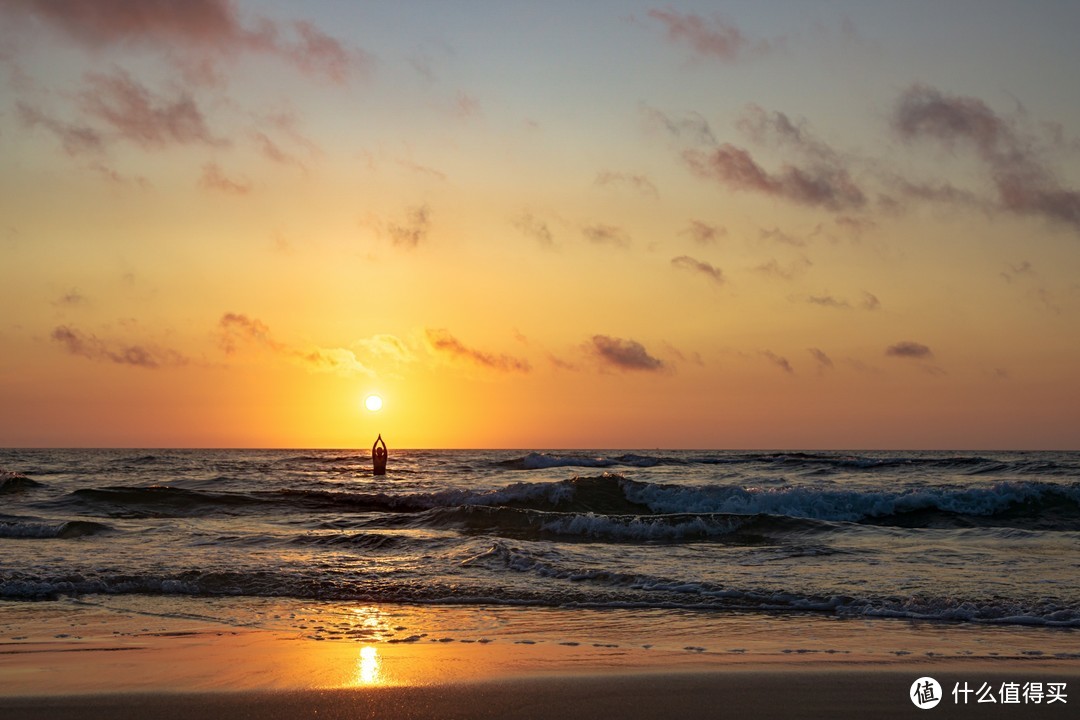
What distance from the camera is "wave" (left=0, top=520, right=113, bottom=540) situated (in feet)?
54.9

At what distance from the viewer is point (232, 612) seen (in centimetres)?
1016

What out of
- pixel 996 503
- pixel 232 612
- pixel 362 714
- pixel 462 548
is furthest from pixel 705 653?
pixel 996 503

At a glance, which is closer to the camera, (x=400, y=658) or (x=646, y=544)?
(x=400, y=658)

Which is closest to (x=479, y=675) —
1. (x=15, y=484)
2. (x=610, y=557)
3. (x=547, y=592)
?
(x=547, y=592)

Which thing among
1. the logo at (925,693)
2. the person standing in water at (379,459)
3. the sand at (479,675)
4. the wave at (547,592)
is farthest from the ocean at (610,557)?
the person standing in water at (379,459)

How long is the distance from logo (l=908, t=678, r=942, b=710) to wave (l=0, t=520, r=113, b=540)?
50.7ft

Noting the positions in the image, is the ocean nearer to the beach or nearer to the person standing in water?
the beach

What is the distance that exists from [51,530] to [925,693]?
16.2m

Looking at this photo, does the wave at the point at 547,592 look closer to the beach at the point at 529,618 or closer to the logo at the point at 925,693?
the beach at the point at 529,618

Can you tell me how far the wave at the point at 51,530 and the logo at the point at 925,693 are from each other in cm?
1547

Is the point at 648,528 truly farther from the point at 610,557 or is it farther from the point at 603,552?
the point at 610,557

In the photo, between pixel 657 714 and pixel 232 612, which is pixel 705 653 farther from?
pixel 232 612

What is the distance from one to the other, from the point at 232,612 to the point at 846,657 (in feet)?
21.9

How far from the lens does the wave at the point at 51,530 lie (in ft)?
54.9
